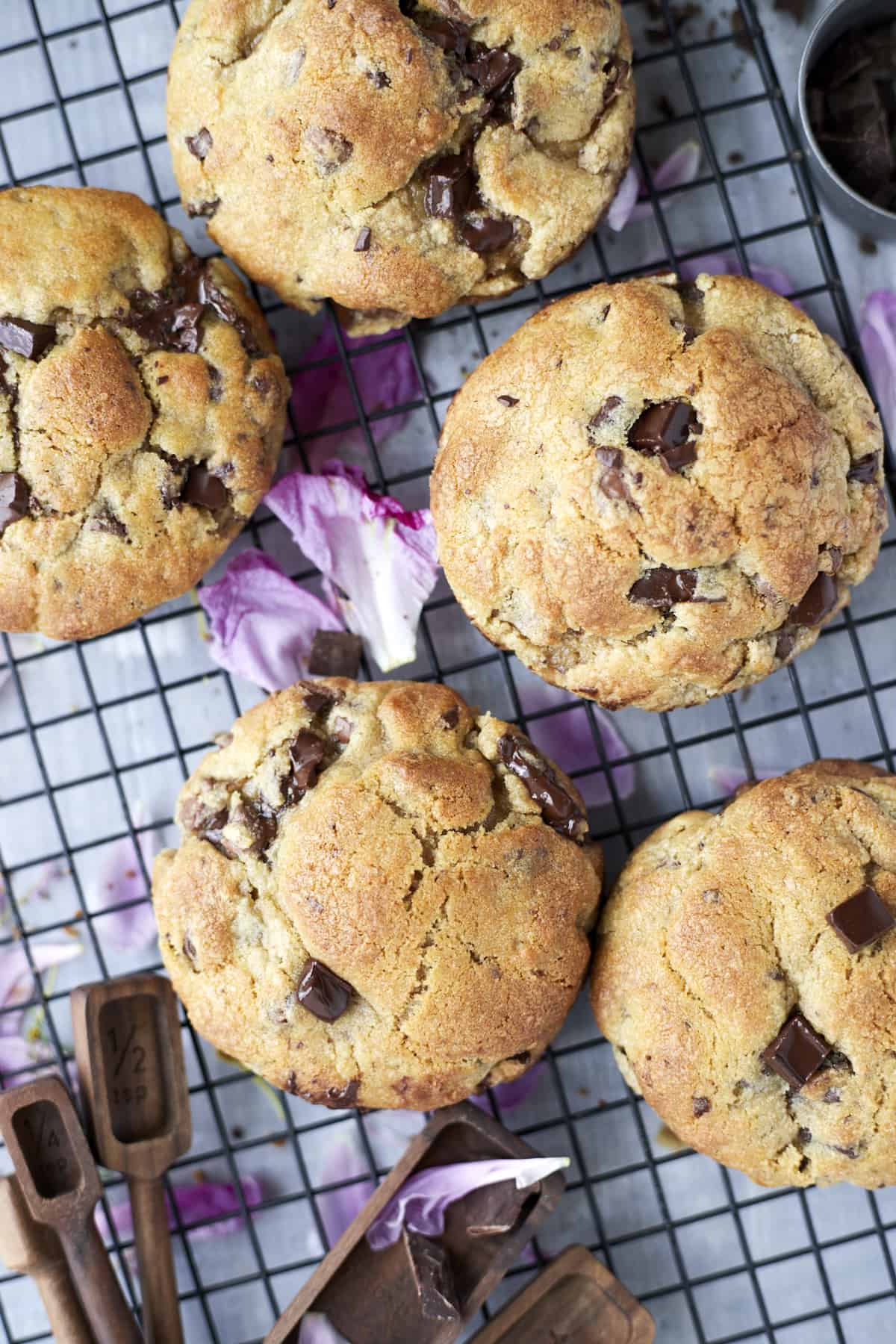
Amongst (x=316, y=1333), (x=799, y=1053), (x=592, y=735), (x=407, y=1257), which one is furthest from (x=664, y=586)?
(x=316, y=1333)

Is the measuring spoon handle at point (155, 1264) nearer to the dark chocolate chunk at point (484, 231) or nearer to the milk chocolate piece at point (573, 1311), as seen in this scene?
the milk chocolate piece at point (573, 1311)

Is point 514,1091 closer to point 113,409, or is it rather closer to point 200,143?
point 113,409

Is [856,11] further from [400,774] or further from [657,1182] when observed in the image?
[657,1182]

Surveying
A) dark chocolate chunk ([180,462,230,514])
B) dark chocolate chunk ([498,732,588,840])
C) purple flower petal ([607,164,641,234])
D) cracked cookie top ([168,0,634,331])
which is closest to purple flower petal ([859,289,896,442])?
purple flower petal ([607,164,641,234])

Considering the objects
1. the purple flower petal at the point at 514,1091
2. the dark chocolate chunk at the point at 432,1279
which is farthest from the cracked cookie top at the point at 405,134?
the dark chocolate chunk at the point at 432,1279

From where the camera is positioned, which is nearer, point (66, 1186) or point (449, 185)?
point (449, 185)

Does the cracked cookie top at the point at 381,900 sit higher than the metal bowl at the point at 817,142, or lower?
lower

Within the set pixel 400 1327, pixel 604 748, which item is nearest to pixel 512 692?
pixel 604 748
